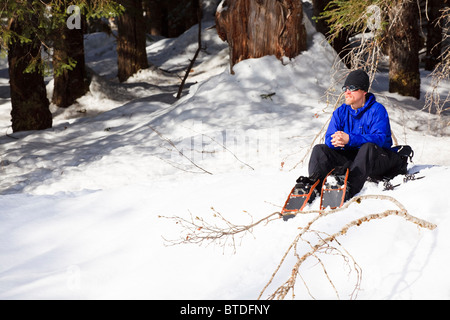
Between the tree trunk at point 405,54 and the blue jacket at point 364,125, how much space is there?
6440mm

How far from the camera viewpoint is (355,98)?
4.89 metres

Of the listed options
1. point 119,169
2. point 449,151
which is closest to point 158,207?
point 119,169

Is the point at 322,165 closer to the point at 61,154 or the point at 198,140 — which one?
the point at 198,140

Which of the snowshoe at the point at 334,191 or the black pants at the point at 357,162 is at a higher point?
the black pants at the point at 357,162

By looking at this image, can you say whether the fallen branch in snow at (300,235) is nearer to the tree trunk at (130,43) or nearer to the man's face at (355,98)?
the man's face at (355,98)

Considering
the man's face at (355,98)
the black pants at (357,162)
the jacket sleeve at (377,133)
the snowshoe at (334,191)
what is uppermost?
the man's face at (355,98)

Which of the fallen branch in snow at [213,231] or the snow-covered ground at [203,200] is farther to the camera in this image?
the fallen branch in snow at [213,231]

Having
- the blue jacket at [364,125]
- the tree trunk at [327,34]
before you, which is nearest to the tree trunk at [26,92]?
the tree trunk at [327,34]

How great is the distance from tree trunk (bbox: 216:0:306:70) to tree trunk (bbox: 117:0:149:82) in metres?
6.89

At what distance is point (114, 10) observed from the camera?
836cm

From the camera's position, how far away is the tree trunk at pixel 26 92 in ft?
34.7

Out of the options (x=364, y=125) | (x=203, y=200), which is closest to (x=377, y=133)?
(x=364, y=125)

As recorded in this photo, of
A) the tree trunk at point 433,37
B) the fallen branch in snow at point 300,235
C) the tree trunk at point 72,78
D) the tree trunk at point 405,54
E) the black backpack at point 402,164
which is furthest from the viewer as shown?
the tree trunk at point 433,37

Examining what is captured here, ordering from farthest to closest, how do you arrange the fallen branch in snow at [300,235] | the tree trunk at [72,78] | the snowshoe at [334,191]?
the tree trunk at [72,78], the snowshoe at [334,191], the fallen branch in snow at [300,235]
